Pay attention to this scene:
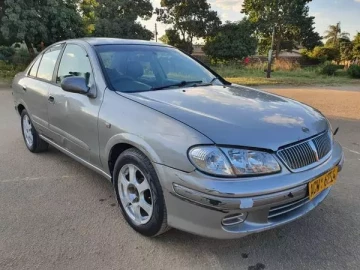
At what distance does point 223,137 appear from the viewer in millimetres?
2160

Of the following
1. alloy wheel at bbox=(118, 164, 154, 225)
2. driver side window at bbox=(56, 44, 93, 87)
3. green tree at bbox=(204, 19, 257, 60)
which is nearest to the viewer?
alloy wheel at bbox=(118, 164, 154, 225)

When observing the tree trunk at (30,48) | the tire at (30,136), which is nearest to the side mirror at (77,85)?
the tire at (30,136)

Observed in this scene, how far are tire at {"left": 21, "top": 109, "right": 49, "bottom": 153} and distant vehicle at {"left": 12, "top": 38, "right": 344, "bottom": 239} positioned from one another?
984 mm

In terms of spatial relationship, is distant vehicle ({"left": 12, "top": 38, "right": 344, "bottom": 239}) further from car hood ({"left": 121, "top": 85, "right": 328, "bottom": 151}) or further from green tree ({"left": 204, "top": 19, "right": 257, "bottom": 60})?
green tree ({"left": 204, "top": 19, "right": 257, "bottom": 60})

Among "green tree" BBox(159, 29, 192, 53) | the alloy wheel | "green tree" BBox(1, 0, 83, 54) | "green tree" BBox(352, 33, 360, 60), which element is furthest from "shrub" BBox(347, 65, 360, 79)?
the alloy wheel

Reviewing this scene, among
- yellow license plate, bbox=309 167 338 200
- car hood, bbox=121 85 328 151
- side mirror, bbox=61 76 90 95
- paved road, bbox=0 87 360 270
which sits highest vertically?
side mirror, bbox=61 76 90 95

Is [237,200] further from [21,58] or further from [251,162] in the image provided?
[21,58]

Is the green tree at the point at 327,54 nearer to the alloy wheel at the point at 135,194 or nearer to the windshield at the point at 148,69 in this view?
the windshield at the point at 148,69

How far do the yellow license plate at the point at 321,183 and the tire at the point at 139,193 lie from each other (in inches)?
40.7

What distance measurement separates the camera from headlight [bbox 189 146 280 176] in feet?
6.87

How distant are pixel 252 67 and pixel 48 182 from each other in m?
19.9

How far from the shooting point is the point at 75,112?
3213 mm

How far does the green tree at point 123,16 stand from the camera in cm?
2234

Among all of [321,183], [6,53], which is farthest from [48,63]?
[6,53]
